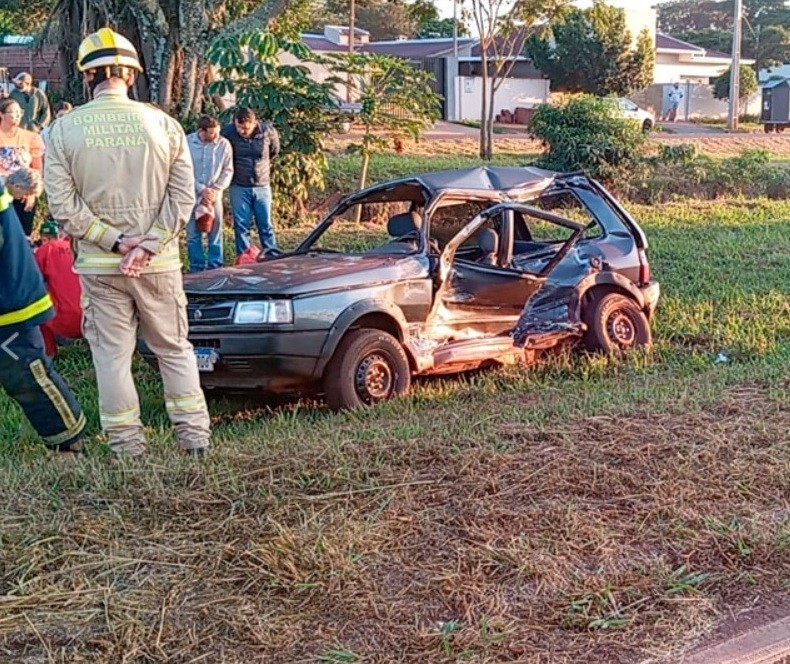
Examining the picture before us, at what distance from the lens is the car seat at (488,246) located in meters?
7.72

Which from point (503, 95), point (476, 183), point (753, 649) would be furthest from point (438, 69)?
point (753, 649)

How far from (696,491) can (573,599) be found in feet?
3.71

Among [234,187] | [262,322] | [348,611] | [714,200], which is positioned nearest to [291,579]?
[348,611]

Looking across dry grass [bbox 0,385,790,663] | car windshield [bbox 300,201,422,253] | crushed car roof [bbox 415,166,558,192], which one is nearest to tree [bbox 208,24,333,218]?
car windshield [bbox 300,201,422,253]

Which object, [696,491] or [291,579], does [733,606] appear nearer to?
[696,491]

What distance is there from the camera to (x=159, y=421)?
6703 millimetres

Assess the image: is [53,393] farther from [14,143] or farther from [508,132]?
[508,132]

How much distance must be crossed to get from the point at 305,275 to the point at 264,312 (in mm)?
498

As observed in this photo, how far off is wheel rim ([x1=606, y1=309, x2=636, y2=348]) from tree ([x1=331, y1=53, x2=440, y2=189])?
18.2 feet

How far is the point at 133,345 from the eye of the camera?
17.9 ft

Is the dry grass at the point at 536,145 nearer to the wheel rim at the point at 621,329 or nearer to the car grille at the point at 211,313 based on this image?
the wheel rim at the point at 621,329

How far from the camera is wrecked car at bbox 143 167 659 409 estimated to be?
654 centimetres

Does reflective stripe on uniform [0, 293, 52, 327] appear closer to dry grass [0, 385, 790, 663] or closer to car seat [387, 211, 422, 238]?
dry grass [0, 385, 790, 663]

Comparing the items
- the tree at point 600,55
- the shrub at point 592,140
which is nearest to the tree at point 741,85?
the tree at point 600,55
